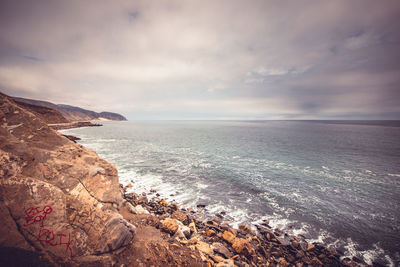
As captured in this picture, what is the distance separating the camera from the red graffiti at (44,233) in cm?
451

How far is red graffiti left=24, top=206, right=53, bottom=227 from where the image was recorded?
4623mm

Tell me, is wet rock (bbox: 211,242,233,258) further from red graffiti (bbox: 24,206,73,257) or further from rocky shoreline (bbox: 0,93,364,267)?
red graffiti (bbox: 24,206,73,257)

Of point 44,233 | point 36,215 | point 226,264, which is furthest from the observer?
point 226,264

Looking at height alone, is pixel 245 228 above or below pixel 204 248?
below

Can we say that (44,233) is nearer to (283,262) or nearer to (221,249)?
(221,249)

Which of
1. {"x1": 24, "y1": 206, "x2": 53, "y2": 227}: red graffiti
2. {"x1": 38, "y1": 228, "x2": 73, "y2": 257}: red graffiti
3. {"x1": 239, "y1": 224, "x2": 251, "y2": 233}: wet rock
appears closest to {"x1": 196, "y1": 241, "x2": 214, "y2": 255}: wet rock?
{"x1": 239, "y1": 224, "x2": 251, "y2": 233}: wet rock

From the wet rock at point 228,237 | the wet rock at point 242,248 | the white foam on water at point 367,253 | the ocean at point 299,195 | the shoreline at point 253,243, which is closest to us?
the shoreline at point 253,243

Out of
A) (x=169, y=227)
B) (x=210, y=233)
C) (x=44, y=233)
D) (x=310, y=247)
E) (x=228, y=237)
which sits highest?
(x=44, y=233)

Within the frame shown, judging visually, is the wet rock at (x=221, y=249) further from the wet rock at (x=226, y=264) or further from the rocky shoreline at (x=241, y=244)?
the wet rock at (x=226, y=264)

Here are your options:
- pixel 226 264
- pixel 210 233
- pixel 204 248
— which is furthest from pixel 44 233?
pixel 210 233

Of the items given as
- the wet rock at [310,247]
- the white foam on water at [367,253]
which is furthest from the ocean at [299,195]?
the wet rock at [310,247]

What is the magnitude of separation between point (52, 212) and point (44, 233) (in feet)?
2.14

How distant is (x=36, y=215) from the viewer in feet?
15.8

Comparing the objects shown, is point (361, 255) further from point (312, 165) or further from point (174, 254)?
point (312, 165)
